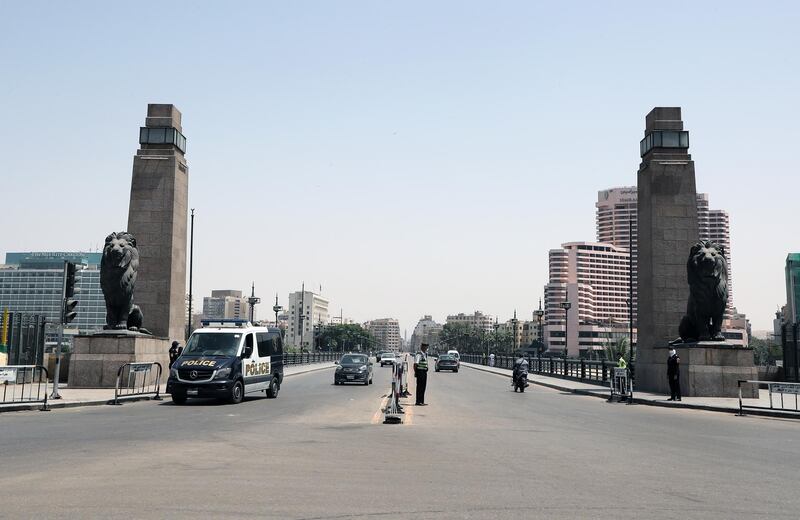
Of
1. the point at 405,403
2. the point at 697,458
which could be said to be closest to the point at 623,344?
the point at 405,403

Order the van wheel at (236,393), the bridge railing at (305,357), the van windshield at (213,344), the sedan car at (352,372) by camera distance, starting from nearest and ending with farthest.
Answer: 1. the van wheel at (236,393)
2. the van windshield at (213,344)
3. the sedan car at (352,372)
4. the bridge railing at (305,357)

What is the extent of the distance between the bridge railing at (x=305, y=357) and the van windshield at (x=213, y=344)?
37.7m

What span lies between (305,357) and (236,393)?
53.3 m

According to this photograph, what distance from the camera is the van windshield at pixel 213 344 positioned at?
2078 cm

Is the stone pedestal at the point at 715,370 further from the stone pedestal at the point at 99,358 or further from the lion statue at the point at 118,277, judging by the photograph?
the lion statue at the point at 118,277

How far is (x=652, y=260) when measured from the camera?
29.6 metres

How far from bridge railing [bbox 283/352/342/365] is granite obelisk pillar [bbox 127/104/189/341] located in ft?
92.7

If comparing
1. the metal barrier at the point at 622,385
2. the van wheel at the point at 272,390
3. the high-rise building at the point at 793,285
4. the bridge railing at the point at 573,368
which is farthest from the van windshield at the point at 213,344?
the high-rise building at the point at 793,285

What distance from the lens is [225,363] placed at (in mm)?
20156

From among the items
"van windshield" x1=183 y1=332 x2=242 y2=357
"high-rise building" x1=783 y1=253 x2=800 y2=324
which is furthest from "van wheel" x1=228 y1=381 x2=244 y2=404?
"high-rise building" x1=783 y1=253 x2=800 y2=324

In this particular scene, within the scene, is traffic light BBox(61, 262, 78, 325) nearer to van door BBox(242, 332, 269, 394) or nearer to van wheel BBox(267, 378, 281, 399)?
van door BBox(242, 332, 269, 394)

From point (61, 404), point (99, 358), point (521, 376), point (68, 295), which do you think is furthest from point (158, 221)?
point (521, 376)

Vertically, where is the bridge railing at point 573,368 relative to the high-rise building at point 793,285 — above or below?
below

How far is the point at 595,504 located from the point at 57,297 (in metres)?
211
